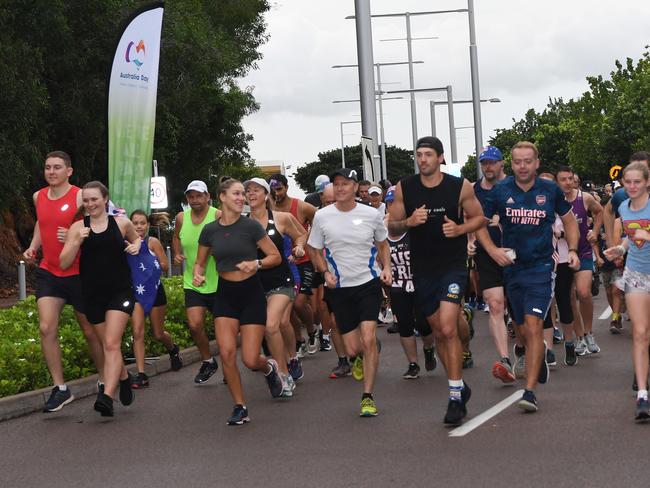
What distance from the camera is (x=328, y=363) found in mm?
14820

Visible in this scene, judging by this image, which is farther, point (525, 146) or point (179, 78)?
point (179, 78)

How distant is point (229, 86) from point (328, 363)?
142ft

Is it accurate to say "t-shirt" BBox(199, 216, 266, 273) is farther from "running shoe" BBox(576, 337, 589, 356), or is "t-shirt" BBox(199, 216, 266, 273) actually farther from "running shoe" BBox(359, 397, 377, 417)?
"running shoe" BBox(576, 337, 589, 356)

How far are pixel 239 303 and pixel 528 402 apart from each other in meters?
2.24

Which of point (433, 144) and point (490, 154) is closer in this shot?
point (433, 144)

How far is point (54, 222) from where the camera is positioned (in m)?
11.5

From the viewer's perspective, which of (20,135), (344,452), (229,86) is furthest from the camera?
(229,86)

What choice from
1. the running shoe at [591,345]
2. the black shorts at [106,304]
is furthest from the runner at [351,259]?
the running shoe at [591,345]

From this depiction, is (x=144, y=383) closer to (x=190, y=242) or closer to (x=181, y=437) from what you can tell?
(x=190, y=242)

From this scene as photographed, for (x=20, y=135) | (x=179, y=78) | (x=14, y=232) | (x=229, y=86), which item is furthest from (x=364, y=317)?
(x=229, y=86)

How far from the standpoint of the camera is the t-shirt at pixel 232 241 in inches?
422

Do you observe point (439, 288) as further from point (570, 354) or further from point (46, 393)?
point (46, 393)

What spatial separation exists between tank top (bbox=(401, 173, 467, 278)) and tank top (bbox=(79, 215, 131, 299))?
236 centimetres

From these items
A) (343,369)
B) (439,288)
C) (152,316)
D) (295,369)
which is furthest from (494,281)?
(152,316)
